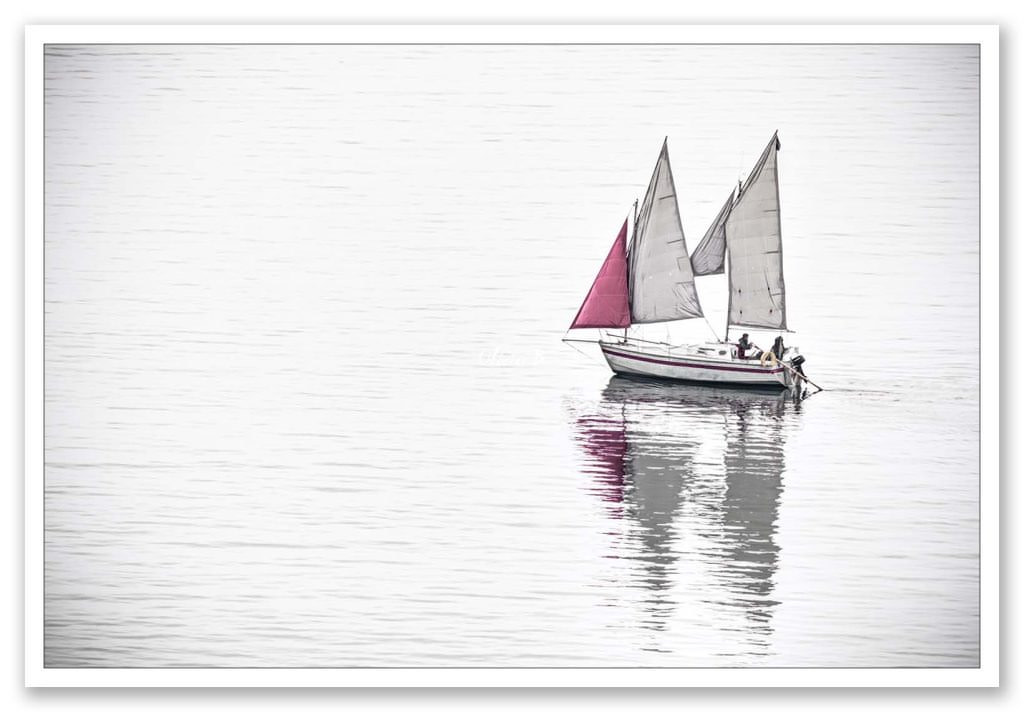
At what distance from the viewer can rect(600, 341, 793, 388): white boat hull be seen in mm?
4000

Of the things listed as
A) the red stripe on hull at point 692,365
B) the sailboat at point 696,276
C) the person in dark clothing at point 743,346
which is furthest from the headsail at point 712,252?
the red stripe on hull at point 692,365

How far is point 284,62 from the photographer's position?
12.7 feet

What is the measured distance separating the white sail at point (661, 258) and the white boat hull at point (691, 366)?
141mm

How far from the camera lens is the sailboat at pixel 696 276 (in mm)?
3846

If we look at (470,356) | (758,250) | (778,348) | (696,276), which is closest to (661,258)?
(696,276)

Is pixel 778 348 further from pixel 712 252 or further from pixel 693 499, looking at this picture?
pixel 693 499

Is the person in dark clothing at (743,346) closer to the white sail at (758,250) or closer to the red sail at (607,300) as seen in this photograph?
the white sail at (758,250)

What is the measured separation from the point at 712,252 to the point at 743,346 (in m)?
0.37

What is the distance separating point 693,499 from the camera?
152 inches

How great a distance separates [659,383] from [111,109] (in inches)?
83.9
